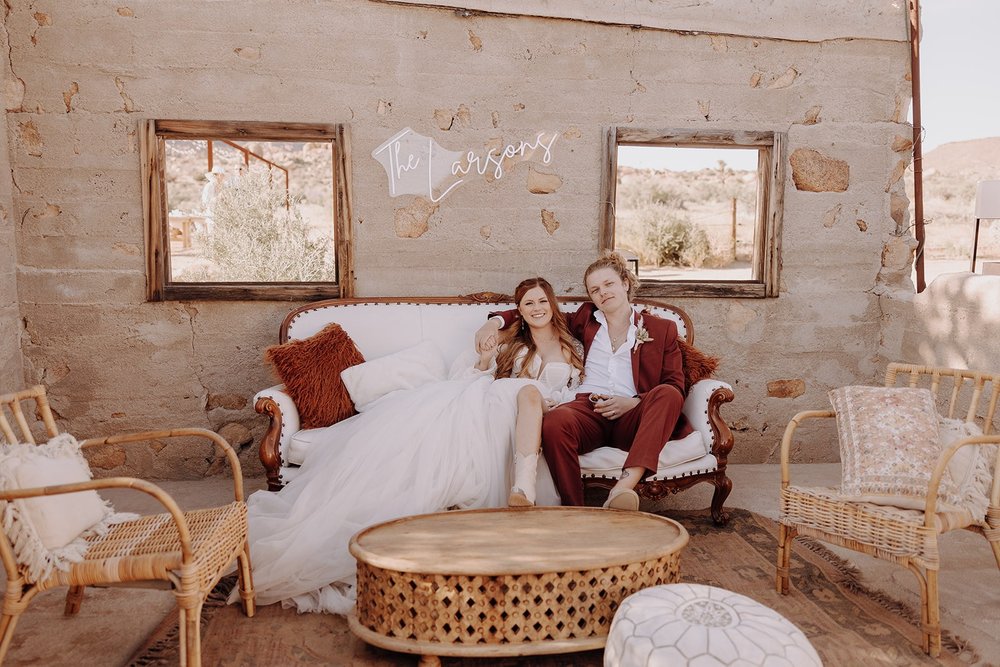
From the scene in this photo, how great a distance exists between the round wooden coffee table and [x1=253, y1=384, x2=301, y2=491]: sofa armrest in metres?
1.04

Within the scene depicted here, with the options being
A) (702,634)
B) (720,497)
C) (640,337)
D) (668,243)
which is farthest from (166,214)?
(668,243)

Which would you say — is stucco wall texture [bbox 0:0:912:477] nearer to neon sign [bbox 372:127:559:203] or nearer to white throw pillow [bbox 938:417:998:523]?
neon sign [bbox 372:127:559:203]

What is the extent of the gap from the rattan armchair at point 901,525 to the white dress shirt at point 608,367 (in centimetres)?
93

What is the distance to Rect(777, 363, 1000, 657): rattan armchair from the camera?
2412 millimetres

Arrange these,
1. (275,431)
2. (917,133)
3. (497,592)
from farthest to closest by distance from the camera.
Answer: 1. (917,133)
2. (275,431)
3. (497,592)

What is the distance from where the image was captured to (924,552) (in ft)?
7.96

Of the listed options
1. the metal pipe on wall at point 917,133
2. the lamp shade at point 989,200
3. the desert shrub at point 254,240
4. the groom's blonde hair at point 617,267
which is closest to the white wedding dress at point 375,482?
the groom's blonde hair at point 617,267

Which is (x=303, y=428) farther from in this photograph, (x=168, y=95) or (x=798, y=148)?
(x=798, y=148)

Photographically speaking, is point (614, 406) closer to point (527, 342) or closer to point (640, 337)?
point (640, 337)

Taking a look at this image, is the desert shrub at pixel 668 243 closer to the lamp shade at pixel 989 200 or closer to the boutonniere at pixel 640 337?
the lamp shade at pixel 989 200

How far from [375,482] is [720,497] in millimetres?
1662

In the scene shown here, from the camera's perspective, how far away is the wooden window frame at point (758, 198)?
4.32 metres

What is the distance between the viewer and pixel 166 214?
4.12 metres

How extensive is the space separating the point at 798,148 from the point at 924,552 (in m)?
2.74
